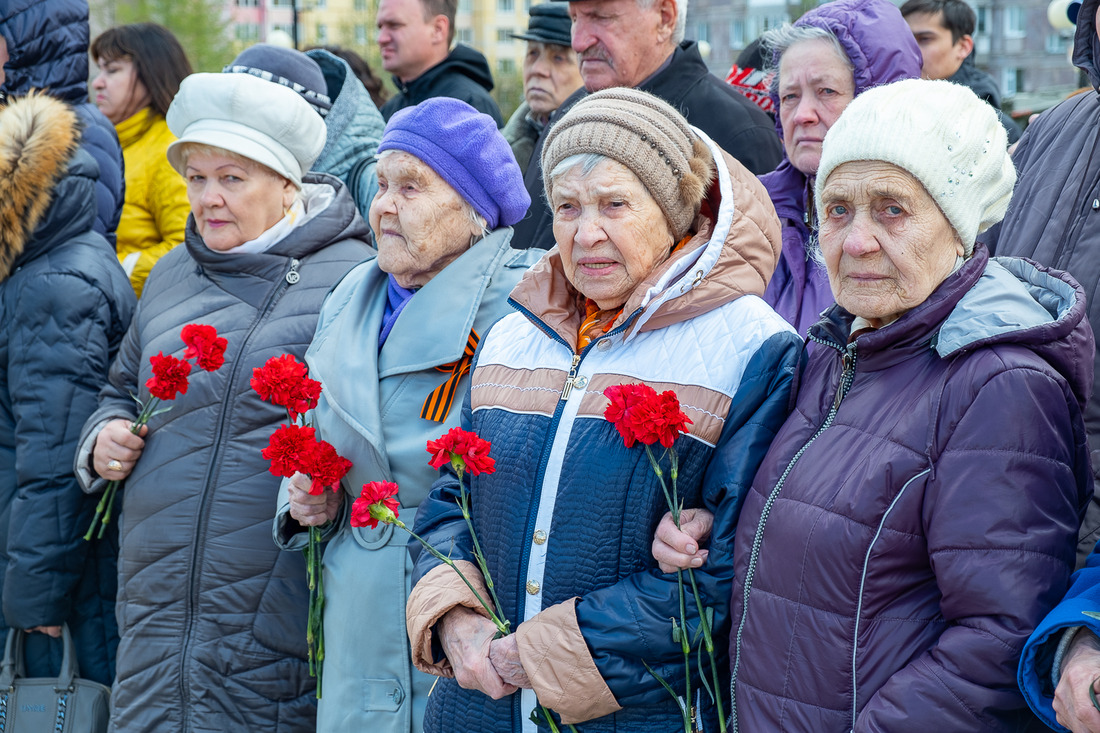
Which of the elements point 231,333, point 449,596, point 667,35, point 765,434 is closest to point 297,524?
point 231,333

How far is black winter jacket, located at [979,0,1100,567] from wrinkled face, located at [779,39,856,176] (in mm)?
583

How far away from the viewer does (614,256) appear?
2.65 meters

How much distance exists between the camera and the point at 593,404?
2.54 metres

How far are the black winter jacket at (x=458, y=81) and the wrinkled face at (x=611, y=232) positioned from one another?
3.26 meters

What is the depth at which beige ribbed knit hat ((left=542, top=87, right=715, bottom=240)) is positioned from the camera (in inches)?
104

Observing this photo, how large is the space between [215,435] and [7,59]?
228cm

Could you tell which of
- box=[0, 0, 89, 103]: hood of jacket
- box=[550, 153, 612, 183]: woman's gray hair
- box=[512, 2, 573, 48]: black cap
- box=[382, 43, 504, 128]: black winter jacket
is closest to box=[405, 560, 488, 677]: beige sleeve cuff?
box=[550, 153, 612, 183]: woman's gray hair

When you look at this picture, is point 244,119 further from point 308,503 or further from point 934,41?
point 934,41

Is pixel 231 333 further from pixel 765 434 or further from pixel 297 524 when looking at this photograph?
pixel 765 434

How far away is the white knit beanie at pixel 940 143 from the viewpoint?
2.13 meters

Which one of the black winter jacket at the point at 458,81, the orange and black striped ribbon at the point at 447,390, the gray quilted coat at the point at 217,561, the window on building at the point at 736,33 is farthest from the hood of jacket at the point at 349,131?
the window on building at the point at 736,33

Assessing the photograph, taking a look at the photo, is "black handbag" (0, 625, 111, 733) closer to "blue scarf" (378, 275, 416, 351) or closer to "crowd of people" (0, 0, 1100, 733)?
"crowd of people" (0, 0, 1100, 733)

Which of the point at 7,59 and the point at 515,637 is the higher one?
the point at 7,59

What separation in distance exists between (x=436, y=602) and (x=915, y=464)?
1.17 m
